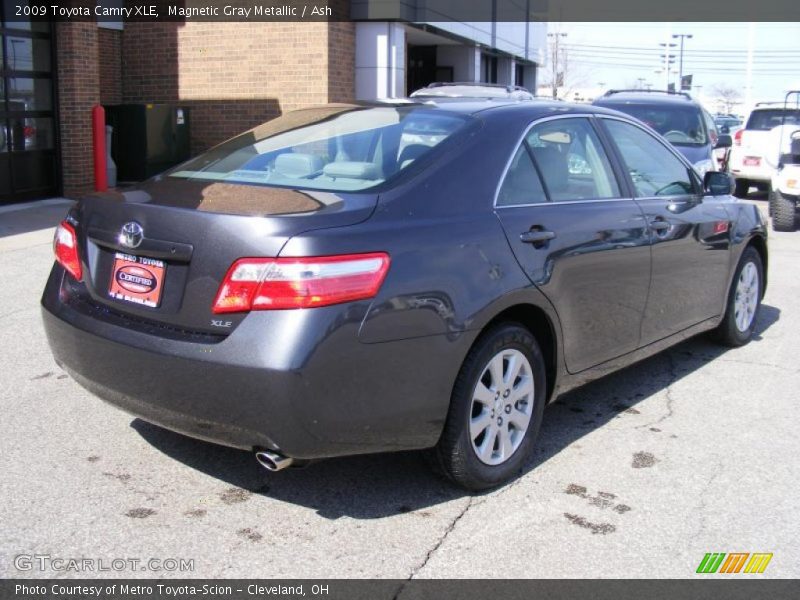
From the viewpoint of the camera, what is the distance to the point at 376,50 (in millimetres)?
17125

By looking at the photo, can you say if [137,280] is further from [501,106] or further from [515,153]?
[501,106]

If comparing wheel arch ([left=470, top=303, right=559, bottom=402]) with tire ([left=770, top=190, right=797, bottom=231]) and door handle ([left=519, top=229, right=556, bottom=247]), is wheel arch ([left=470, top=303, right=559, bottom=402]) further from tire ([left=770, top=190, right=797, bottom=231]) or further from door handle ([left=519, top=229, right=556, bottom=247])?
tire ([left=770, top=190, right=797, bottom=231])

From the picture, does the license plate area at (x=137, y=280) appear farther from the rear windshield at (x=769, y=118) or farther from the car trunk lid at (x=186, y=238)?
the rear windshield at (x=769, y=118)

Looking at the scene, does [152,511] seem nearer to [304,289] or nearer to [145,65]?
[304,289]

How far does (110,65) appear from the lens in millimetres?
17281

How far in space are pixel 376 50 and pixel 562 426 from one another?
1355 centimetres

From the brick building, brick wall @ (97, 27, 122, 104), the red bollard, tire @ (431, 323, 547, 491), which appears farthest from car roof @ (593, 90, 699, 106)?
tire @ (431, 323, 547, 491)

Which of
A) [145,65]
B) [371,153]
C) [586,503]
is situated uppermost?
[145,65]

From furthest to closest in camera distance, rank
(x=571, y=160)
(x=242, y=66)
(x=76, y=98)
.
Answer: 1. (x=242, y=66)
2. (x=76, y=98)
3. (x=571, y=160)

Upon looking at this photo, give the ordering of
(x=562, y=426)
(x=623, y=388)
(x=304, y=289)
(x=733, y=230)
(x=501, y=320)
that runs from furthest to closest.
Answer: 1. (x=733, y=230)
2. (x=623, y=388)
3. (x=562, y=426)
4. (x=501, y=320)
5. (x=304, y=289)

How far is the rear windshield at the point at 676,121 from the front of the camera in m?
12.7

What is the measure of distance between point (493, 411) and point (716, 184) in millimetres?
2723

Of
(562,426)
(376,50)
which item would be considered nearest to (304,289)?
→ (562,426)

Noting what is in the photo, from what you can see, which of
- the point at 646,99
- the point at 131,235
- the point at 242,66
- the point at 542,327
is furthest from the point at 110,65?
the point at 542,327
